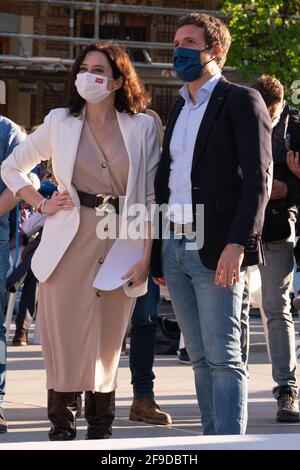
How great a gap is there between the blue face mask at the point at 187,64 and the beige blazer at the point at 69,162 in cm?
45

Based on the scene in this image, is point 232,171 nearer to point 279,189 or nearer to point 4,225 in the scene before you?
point 4,225

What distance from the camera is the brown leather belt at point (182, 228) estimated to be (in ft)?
18.4

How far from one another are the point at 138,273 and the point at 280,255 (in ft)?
6.58

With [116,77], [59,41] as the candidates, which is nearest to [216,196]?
[116,77]

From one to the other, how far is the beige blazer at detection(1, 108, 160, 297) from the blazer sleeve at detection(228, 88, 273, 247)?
68 centimetres

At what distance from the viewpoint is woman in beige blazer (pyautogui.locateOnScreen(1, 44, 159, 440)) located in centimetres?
596

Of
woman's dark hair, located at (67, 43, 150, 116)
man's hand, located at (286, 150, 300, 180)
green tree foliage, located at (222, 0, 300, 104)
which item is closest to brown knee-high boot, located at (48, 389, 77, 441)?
woman's dark hair, located at (67, 43, 150, 116)

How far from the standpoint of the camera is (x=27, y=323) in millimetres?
12320

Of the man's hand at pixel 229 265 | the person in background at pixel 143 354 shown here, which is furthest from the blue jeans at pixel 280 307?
the man's hand at pixel 229 265

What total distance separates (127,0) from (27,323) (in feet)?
62.3

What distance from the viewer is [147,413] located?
7520mm

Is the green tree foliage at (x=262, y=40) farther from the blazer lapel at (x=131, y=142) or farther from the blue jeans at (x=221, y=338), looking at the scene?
the blue jeans at (x=221, y=338)
